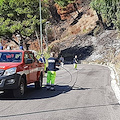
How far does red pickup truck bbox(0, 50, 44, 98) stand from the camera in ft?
29.7

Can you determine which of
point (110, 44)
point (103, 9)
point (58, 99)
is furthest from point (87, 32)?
point (58, 99)

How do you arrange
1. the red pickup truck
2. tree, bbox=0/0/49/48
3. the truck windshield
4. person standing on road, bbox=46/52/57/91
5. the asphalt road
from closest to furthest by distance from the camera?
the asphalt road → the red pickup truck → the truck windshield → person standing on road, bbox=46/52/57/91 → tree, bbox=0/0/49/48

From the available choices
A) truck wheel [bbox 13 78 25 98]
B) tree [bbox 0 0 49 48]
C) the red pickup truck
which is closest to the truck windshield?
the red pickup truck

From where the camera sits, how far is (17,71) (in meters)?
9.31

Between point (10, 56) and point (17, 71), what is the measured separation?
1519mm

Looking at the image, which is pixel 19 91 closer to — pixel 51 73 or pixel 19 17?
pixel 51 73

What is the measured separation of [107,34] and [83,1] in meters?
23.6

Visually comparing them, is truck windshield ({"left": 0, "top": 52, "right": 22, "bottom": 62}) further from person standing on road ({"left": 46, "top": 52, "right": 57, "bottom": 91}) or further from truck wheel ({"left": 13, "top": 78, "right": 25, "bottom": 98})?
person standing on road ({"left": 46, "top": 52, "right": 57, "bottom": 91})

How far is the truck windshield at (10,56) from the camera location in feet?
34.2

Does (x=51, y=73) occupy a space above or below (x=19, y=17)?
below

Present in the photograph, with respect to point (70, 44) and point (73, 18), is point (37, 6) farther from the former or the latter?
point (73, 18)

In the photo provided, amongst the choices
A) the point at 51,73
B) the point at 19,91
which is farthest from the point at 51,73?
the point at 19,91

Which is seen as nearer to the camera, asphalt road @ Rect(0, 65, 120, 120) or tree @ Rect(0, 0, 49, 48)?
asphalt road @ Rect(0, 65, 120, 120)

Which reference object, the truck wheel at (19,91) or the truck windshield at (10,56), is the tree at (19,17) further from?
the truck wheel at (19,91)
